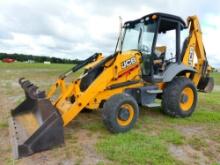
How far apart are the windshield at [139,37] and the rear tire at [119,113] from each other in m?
1.68

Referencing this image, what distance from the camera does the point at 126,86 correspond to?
6.77 m

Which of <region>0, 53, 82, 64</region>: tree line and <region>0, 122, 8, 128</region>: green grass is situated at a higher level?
<region>0, 53, 82, 64</region>: tree line

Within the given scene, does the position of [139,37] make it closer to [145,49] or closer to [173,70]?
[145,49]

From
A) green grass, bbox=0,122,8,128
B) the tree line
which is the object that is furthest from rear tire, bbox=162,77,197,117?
the tree line

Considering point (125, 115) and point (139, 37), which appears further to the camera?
point (139, 37)

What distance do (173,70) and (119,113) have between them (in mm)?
2253

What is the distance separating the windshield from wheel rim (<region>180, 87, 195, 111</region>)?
1.48m

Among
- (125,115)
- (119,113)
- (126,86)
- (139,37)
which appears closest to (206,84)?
(139,37)

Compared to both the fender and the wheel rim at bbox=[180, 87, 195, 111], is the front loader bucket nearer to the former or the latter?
the fender

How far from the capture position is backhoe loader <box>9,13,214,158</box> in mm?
5214

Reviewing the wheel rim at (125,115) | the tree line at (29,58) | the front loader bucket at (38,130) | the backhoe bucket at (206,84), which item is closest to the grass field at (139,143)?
the front loader bucket at (38,130)

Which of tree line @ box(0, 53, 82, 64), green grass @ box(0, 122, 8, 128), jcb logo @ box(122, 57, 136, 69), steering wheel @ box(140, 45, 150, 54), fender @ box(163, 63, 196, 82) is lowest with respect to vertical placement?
green grass @ box(0, 122, 8, 128)

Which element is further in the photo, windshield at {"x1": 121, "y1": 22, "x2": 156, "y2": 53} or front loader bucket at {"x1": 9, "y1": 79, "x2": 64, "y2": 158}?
windshield at {"x1": 121, "y1": 22, "x2": 156, "y2": 53}

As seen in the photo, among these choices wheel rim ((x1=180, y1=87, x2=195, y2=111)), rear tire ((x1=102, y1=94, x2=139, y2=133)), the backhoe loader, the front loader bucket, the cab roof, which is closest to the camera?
the front loader bucket
